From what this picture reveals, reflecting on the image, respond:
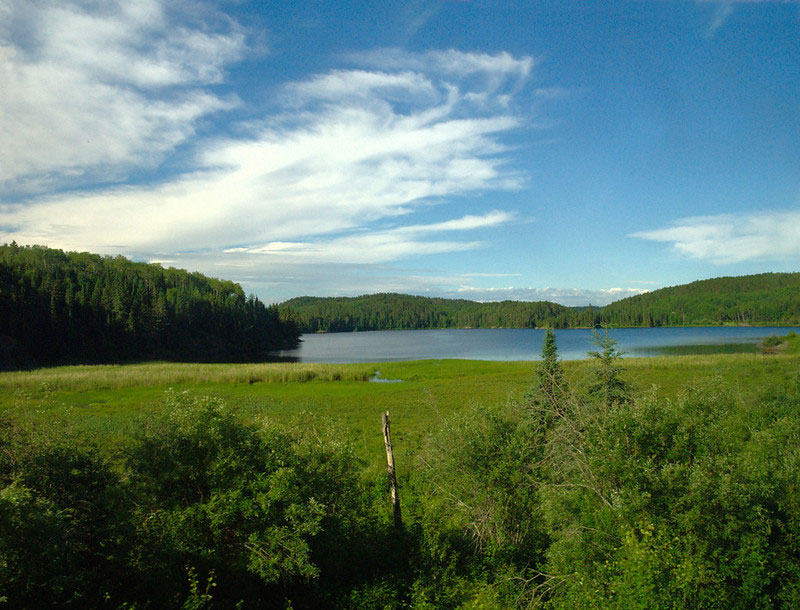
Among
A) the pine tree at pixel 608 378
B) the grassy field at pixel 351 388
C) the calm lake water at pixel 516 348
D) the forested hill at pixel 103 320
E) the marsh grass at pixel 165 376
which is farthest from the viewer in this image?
the calm lake water at pixel 516 348

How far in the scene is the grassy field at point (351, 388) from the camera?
2458cm

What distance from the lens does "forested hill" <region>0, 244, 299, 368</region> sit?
236ft

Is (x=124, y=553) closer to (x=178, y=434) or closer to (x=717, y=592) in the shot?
(x=178, y=434)

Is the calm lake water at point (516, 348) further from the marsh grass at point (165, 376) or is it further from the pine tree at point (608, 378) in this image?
the pine tree at point (608, 378)

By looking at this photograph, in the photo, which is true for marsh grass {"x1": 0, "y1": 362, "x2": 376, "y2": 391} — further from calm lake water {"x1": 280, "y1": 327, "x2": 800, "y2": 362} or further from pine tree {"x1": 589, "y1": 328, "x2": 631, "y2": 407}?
pine tree {"x1": 589, "y1": 328, "x2": 631, "y2": 407}

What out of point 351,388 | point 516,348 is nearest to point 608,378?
point 351,388

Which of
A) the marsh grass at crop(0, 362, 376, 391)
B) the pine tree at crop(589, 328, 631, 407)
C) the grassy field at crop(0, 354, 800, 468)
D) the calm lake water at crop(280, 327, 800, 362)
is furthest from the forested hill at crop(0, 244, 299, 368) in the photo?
the pine tree at crop(589, 328, 631, 407)

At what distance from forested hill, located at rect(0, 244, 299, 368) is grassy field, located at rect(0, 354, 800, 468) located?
1248 inches

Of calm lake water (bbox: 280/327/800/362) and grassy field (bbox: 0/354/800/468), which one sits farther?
calm lake water (bbox: 280/327/800/362)

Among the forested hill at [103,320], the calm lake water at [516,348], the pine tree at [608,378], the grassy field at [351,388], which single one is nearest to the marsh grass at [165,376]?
the grassy field at [351,388]

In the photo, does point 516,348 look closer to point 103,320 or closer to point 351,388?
point 351,388

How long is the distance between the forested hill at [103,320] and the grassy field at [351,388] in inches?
1248

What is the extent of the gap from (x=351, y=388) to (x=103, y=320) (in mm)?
60116

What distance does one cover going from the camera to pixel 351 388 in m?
45.5
